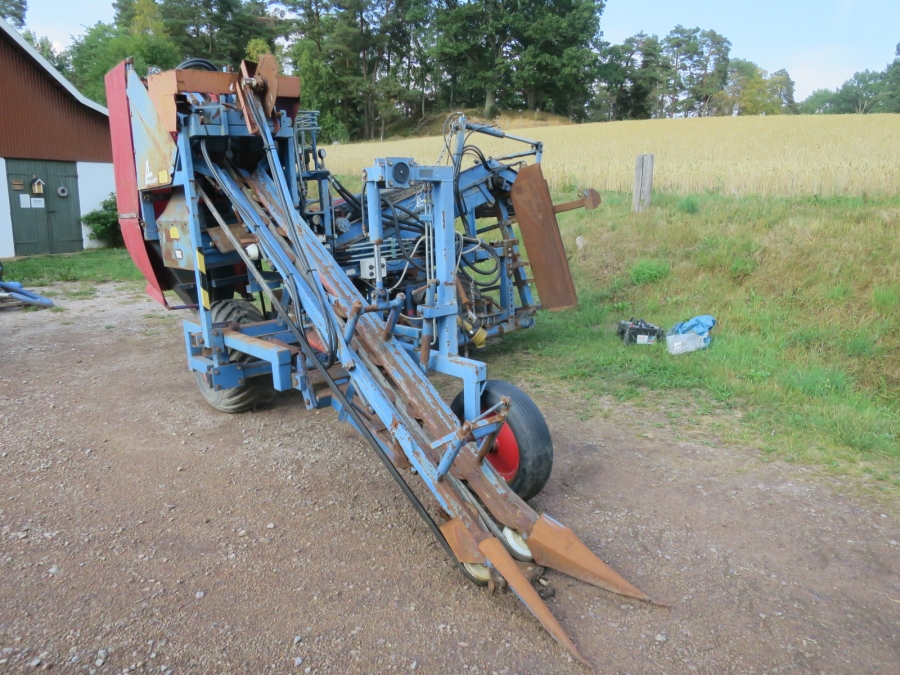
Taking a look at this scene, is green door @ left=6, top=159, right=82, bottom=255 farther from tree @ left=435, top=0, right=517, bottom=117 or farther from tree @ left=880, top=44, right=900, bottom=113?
tree @ left=880, top=44, right=900, bottom=113

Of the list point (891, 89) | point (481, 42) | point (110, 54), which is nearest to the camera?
point (110, 54)

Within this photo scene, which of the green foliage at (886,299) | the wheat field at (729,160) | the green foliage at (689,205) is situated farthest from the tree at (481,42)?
the green foliage at (886,299)

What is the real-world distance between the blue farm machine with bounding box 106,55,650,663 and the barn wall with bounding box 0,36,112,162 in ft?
38.5

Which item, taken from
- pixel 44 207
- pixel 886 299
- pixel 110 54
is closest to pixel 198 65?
pixel 886 299

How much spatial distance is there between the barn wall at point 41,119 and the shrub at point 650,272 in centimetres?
1405

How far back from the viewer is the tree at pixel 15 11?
5208cm

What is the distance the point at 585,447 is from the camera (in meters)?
4.46

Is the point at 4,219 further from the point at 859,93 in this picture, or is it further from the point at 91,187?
the point at 859,93

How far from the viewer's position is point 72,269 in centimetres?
1306

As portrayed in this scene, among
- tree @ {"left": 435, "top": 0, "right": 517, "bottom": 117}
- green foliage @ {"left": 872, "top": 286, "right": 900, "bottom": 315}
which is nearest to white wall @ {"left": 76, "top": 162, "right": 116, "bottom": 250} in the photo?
green foliage @ {"left": 872, "top": 286, "right": 900, "bottom": 315}

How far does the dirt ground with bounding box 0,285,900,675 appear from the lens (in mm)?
2531

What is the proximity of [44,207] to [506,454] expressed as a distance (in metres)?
16.0

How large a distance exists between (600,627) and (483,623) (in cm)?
47

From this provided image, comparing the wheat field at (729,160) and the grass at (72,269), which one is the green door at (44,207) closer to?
the grass at (72,269)
